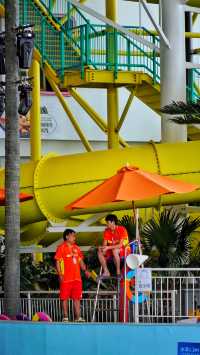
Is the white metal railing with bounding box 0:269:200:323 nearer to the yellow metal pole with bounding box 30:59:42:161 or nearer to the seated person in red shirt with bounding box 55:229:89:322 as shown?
the seated person in red shirt with bounding box 55:229:89:322

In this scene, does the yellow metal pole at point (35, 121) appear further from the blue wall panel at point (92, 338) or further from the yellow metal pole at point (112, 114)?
the blue wall panel at point (92, 338)

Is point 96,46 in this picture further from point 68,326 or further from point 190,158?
point 68,326

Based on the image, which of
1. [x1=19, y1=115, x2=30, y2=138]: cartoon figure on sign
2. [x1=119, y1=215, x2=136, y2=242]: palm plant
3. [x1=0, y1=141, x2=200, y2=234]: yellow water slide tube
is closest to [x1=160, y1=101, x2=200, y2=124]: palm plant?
[x1=0, y1=141, x2=200, y2=234]: yellow water slide tube

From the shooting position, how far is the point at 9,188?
20.5m

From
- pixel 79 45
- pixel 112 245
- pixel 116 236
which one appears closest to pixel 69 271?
pixel 112 245

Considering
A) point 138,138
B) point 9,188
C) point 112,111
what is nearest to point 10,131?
point 9,188

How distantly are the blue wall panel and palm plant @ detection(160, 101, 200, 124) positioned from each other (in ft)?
23.0

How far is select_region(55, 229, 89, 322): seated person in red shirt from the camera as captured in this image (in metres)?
19.9

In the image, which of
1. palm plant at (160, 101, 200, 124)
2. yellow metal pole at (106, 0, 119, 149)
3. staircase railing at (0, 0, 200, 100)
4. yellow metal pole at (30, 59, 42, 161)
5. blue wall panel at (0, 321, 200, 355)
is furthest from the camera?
yellow metal pole at (30, 59, 42, 161)

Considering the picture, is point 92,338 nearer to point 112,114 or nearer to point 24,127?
point 112,114

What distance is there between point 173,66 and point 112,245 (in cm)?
626

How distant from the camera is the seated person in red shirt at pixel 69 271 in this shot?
19891 mm

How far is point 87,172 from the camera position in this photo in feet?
79.1

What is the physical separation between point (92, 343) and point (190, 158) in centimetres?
670
